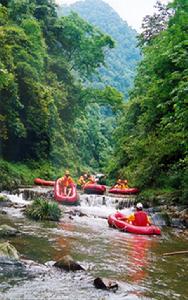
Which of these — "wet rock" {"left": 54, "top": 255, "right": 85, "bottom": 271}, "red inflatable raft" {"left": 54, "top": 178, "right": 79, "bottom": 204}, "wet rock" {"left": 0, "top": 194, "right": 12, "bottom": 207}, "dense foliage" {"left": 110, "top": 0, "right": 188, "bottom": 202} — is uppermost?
"dense foliage" {"left": 110, "top": 0, "right": 188, "bottom": 202}

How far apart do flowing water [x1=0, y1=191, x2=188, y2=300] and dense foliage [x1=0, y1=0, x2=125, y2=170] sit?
8.69 meters

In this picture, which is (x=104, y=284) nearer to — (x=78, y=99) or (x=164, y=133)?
(x=164, y=133)

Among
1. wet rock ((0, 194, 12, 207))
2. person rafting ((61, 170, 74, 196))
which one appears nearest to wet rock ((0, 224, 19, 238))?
wet rock ((0, 194, 12, 207))

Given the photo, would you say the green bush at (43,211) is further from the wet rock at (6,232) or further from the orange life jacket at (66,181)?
the orange life jacket at (66,181)

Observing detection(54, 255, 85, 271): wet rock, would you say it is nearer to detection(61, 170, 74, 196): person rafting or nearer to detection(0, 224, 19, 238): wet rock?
detection(0, 224, 19, 238): wet rock

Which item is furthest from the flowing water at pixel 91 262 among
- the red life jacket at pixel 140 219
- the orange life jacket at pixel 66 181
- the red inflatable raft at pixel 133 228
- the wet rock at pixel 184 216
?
the orange life jacket at pixel 66 181

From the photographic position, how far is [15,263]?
24.5 feet

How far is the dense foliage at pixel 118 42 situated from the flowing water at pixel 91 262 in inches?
3820

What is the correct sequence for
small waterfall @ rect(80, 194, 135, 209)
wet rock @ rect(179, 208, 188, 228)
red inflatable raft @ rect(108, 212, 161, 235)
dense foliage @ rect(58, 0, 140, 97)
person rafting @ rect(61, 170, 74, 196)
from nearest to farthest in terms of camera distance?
red inflatable raft @ rect(108, 212, 161, 235)
wet rock @ rect(179, 208, 188, 228)
small waterfall @ rect(80, 194, 135, 209)
person rafting @ rect(61, 170, 74, 196)
dense foliage @ rect(58, 0, 140, 97)

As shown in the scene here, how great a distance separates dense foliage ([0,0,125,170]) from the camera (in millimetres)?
25672

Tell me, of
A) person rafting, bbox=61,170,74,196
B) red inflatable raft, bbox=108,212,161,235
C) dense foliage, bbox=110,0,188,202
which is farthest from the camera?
person rafting, bbox=61,170,74,196

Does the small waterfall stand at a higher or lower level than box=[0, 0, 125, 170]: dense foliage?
lower

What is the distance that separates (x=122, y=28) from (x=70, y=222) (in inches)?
6129

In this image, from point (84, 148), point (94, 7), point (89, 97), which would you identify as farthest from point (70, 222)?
point (94, 7)
